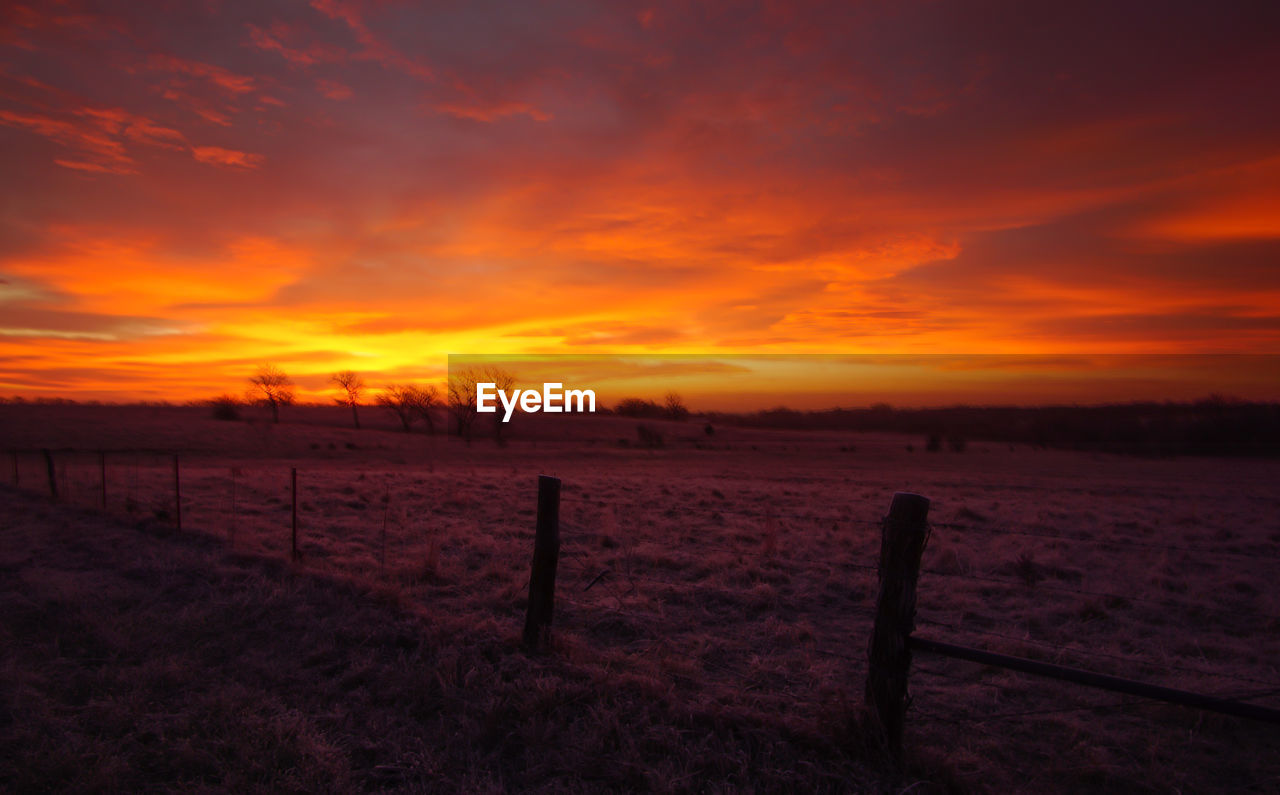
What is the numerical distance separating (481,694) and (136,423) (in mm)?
59407

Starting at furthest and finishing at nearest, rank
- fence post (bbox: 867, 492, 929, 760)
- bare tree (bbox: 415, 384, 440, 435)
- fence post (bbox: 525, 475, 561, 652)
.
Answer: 1. bare tree (bbox: 415, 384, 440, 435)
2. fence post (bbox: 525, 475, 561, 652)
3. fence post (bbox: 867, 492, 929, 760)

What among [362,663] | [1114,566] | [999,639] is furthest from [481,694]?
[1114,566]

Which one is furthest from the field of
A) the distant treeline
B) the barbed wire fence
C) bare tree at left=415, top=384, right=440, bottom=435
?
bare tree at left=415, top=384, right=440, bottom=435

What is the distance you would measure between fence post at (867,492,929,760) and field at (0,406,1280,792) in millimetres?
207

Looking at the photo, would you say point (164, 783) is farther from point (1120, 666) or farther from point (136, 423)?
point (136, 423)

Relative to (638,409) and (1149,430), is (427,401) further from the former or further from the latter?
(1149,430)

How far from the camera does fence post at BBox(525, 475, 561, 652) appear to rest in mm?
5715

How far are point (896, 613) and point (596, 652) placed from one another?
270 centimetres

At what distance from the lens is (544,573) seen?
579 cm

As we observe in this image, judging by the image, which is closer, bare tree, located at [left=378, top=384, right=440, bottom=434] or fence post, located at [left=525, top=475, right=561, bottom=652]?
fence post, located at [left=525, top=475, right=561, bottom=652]

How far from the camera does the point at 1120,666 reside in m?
6.30

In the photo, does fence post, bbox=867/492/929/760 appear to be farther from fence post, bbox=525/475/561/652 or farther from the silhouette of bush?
the silhouette of bush

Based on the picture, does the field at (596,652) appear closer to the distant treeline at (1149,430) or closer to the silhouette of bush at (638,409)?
the distant treeline at (1149,430)

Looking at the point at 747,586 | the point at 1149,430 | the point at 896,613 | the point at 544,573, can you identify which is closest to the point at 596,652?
the point at 544,573
